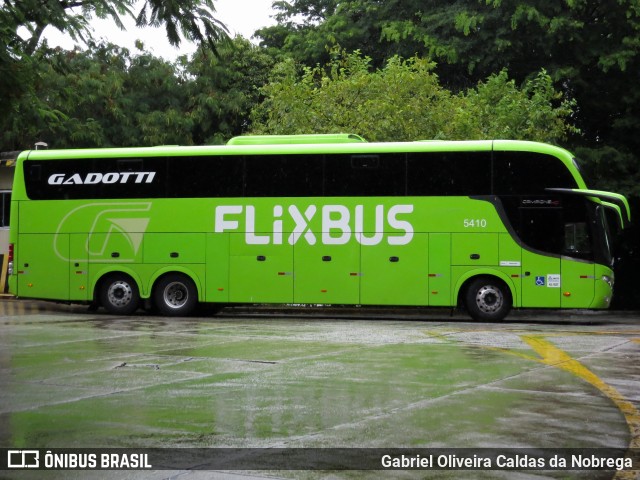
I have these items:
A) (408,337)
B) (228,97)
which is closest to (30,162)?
(408,337)

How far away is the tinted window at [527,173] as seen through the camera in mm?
20625

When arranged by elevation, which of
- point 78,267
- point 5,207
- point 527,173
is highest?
point 5,207

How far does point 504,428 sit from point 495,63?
89.4ft

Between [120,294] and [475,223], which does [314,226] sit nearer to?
[475,223]

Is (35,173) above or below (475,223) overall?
above

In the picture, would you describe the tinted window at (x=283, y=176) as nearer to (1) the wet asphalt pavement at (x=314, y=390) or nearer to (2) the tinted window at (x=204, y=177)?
(2) the tinted window at (x=204, y=177)


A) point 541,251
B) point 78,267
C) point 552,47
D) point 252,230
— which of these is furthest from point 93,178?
point 552,47

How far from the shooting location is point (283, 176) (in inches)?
861

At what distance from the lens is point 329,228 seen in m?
21.6

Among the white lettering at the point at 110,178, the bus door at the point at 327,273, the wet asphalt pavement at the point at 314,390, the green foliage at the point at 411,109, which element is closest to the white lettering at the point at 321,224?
the bus door at the point at 327,273

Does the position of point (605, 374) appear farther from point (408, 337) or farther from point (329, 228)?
point (329, 228)

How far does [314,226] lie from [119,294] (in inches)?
195

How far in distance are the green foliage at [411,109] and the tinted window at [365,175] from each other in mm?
6965

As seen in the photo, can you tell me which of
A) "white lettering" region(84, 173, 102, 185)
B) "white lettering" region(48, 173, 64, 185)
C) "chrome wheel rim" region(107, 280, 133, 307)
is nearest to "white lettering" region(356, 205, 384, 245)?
"chrome wheel rim" region(107, 280, 133, 307)
